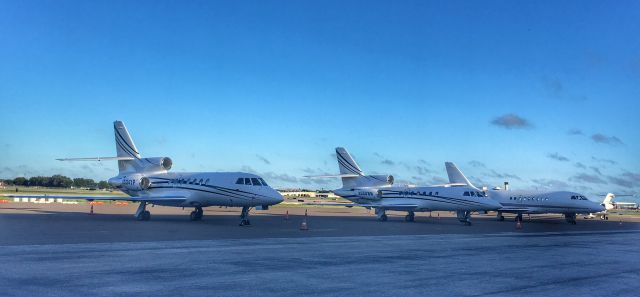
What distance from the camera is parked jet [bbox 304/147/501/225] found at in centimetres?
4044

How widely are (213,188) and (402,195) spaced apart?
17819 mm

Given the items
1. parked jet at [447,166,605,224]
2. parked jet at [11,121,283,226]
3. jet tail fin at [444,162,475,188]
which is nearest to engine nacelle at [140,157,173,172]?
parked jet at [11,121,283,226]

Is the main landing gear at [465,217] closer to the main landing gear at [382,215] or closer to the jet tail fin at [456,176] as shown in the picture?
the main landing gear at [382,215]

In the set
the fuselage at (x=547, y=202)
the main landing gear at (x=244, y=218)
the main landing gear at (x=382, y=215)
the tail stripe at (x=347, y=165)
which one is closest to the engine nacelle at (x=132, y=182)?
the main landing gear at (x=244, y=218)

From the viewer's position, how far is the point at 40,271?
10891mm

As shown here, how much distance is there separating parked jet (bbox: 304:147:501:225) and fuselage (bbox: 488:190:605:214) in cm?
801

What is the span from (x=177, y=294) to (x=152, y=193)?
3001 centimetres

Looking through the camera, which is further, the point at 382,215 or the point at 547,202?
the point at 547,202

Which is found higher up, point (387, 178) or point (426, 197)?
point (387, 178)

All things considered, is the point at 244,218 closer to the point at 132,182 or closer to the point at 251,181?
the point at 251,181

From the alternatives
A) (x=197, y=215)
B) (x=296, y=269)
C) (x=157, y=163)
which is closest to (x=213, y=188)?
(x=197, y=215)

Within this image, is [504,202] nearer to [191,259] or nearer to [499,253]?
Result: [499,253]

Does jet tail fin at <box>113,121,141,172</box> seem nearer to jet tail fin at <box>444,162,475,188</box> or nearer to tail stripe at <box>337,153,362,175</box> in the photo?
tail stripe at <box>337,153,362,175</box>

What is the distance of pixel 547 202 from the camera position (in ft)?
160
